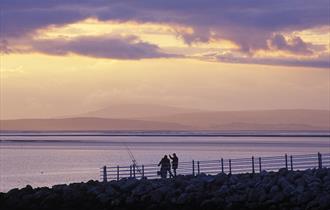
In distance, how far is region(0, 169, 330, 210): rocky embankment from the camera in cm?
3178

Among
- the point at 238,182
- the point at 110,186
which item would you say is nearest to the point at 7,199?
the point at 110,186

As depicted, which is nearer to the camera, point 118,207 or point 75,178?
point 118,207

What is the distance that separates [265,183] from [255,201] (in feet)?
6.60

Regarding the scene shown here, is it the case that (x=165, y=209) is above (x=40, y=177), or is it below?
below

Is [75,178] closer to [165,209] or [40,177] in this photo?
[40,177]

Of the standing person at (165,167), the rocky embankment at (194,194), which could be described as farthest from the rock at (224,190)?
the standing person at (165,167)

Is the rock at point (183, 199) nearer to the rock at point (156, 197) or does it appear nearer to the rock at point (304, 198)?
the rock at point (156, 197)

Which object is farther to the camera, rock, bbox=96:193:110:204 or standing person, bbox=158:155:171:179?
standing person, bbox=158:155:171:179

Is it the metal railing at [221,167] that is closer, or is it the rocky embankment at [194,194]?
the rocky embankment at [194,194]

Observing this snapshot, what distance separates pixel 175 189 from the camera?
35.1 m

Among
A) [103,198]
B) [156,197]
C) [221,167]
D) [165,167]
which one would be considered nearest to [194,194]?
[156,197]

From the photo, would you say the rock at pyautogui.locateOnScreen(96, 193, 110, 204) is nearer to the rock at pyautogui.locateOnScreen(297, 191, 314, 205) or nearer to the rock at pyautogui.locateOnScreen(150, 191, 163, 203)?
the rock at pyautogui.locateOnScreen(150, 191, 163, 203)

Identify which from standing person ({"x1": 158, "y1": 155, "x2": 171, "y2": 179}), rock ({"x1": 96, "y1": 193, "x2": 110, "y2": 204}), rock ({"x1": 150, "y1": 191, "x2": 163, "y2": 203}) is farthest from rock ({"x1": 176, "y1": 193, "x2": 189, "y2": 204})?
standing person ({"x1": 158, "y1": 155, "x2": 171, "y2": 179})

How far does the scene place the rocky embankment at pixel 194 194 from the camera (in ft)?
104
